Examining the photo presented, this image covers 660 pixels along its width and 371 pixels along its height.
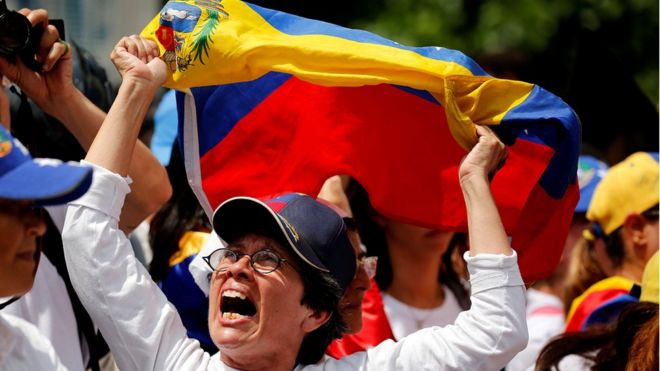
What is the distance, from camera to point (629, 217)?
193 inches

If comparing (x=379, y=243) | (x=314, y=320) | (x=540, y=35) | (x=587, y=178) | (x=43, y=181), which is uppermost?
(x=43, y=181)

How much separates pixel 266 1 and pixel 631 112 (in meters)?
3.05

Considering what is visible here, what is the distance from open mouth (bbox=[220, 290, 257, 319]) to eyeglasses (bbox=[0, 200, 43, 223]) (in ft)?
2.25

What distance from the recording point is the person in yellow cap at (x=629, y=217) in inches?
→ 192

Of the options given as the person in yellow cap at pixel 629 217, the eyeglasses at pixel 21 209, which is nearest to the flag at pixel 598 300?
the person in yellow cap at pixel 629 217

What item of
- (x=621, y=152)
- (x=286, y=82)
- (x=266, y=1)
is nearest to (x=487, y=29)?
(x=266, y=1)

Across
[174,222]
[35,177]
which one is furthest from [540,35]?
[35,177]

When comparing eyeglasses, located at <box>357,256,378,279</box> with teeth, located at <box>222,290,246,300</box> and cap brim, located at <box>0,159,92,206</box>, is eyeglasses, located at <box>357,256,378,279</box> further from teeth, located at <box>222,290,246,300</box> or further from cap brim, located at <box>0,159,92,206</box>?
cap brim, located at <box>0,159,92,206</box>

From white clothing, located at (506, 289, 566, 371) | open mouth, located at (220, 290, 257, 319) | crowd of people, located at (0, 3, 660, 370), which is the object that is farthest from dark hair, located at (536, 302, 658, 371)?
open mouth, located at (220, 290, 257, 319)

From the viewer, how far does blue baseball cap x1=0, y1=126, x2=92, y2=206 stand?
223cm

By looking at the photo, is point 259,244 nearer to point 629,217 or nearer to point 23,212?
point 23,212

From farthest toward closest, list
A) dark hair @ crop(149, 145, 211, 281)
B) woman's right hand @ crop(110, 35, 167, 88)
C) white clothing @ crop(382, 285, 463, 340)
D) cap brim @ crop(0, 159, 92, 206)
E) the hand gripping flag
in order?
white clothing @ crop(382, 285, 463, 340)
dark hair @ crop(149, 145, 211, 281)
the hand gripping flag
woman's right hand @ crop(110, 35, 167, 88)
cap brim @ crop(0, 159, 92, 206)

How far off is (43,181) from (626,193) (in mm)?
3174

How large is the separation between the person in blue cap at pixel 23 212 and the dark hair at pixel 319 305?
69cm
